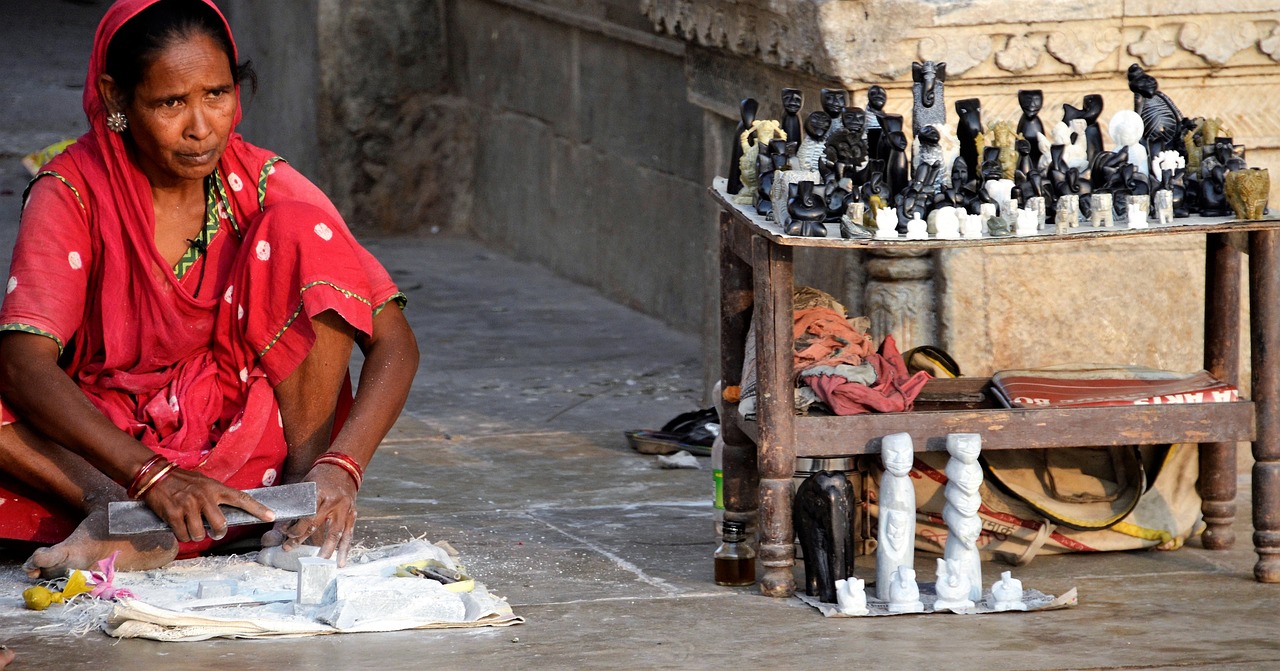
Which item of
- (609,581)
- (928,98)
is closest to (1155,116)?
(928,98)

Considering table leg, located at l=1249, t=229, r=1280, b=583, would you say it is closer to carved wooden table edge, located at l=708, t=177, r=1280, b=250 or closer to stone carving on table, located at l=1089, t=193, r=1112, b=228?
carved wooden table edge, located at l=708, t=177, r=1280, b=250

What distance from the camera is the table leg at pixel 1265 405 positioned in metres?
3.70

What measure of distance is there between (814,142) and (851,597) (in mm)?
968

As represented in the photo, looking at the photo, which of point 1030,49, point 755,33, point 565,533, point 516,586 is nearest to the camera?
point 516,586

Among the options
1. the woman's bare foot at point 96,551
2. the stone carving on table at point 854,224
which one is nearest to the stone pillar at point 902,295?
the stone carving on table at point 854,224

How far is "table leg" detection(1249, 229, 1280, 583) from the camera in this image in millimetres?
3703

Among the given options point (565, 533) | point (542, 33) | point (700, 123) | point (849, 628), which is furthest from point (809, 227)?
point (542, 33)

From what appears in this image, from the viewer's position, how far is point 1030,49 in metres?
4.50

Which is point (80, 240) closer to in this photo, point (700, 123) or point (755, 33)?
point (755, 33)

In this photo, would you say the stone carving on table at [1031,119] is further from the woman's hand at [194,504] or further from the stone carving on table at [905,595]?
the woman's hand at [194,504]

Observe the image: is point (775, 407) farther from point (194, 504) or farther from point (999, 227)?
point (194, 504)

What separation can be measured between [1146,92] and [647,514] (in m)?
1.53

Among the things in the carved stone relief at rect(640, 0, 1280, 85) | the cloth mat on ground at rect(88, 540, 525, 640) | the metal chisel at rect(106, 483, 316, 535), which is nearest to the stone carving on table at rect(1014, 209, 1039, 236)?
the carved stone relief at rect(640, 0, 1280, 85)

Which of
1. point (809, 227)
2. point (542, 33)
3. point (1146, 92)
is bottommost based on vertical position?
point (809, 227)
